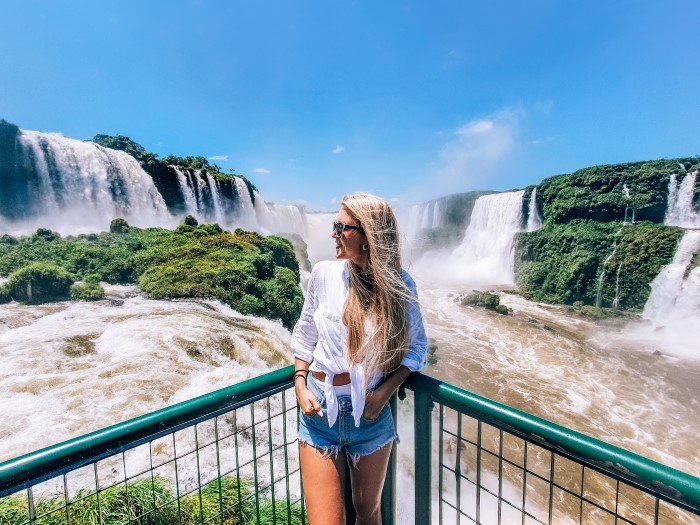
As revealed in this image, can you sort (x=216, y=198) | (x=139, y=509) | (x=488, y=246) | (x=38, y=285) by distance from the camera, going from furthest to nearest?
(x=488, y=246)
(x=216, y=198)
(x=38, y=285)
(x=139, y=509)

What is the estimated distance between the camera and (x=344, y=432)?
1588 millimetres

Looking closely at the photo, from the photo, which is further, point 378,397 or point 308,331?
point 308,331

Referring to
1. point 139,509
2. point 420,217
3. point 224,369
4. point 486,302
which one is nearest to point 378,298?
point 139,509

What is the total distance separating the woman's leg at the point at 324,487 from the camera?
1559 mm

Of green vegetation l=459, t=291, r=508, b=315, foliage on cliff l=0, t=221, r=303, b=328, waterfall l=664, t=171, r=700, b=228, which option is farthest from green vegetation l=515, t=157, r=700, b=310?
foliage on cliff l=0, t=221, r=303, b=328

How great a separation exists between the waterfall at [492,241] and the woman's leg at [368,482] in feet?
104

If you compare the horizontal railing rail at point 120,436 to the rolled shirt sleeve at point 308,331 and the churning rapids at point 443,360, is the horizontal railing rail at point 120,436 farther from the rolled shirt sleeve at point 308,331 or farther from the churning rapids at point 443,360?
the churning rapids at point 443,360

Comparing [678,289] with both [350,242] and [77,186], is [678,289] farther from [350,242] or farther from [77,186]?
[77,186]

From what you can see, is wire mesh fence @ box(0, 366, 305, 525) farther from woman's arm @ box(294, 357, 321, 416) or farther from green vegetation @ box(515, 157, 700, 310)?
green vegetation @ box(515, 157, 700, 310)

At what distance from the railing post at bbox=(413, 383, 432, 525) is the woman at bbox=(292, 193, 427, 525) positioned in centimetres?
13

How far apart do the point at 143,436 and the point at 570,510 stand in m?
7.93

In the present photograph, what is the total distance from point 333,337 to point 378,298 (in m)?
0.25

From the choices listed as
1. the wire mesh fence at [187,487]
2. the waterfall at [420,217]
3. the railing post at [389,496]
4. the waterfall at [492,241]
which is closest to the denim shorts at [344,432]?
the wire mesh fence at [187,487]

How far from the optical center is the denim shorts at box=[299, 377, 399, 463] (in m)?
1.58
